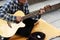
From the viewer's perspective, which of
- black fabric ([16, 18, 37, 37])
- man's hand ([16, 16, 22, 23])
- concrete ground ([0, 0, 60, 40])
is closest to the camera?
man's hand ([16, 16, 22, 23])

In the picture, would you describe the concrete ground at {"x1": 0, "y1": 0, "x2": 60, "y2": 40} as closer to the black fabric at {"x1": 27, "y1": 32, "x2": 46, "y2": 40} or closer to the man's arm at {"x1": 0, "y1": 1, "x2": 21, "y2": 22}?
the black fabric at {"x1": 27, "y1": 32, "x2": 46, "y2": 40}

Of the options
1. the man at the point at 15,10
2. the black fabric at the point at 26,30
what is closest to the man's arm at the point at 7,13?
the man at the point at 15,10

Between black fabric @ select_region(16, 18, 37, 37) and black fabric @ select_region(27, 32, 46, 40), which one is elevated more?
black fabric @ select_region(16, 18, 37, 37)

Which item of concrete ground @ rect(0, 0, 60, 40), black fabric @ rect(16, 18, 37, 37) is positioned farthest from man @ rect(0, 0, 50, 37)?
concrete ground @ rect(0, 0, 60, 40)

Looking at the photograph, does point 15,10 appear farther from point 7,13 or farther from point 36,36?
point 36,36

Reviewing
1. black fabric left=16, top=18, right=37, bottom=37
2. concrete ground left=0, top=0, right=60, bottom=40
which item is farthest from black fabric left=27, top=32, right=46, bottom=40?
concrete ground left=0, top=0, right=60, bottom=40

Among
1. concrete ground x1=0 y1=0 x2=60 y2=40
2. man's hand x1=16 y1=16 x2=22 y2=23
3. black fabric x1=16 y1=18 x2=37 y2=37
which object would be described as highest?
man's hand x1=16 y1=16 x2=22 y2=23

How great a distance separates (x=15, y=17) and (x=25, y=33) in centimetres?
23

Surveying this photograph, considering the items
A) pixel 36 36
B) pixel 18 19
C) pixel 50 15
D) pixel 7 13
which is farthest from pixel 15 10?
pixel 50 15

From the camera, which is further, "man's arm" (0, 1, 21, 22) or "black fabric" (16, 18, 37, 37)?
"black fabric" (16, 18, 37, 37)

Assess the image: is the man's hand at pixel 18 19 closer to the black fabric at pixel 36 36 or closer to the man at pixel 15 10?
the man at pixel 15 10

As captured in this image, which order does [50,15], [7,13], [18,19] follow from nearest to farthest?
[18,19] < [7,13] < [50,15]

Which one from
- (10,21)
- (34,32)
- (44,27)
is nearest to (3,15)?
(10,21)

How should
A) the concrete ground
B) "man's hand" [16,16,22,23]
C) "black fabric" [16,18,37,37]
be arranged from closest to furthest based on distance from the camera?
"man's hand" [16,16,22,23] → "black fabric" [16,18,37,37] → the concrete ground
